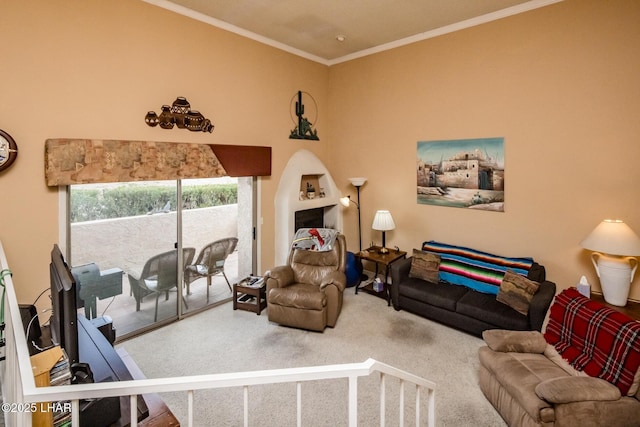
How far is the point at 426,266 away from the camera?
4.57 metres

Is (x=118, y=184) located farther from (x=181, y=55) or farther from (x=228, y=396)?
(x=228, y=396)

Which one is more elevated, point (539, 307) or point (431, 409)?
point (539, 307)

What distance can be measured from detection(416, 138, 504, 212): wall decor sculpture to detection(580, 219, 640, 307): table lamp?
3.66 ft

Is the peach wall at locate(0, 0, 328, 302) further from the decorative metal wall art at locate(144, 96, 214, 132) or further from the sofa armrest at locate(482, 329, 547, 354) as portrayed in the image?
the sofa armrest at locate(482, 329, 547, 354)

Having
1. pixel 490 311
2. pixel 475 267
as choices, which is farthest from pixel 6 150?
pixel 475 267

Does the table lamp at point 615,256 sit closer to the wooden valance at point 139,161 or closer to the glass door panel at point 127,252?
the wooden valance at point 139,161

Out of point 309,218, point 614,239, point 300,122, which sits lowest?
point 614,239

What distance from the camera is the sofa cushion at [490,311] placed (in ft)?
11.7

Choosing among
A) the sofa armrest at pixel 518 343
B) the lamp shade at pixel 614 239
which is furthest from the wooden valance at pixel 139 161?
the lamp shade at pixel 614 239

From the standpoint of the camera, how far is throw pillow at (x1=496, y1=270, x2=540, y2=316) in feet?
11.9

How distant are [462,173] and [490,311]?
1.86m

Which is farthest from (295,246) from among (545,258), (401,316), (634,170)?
(634,170)

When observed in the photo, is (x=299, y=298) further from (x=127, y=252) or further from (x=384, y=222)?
(x=127, y=252)

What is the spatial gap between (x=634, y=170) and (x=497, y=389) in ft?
8.88
